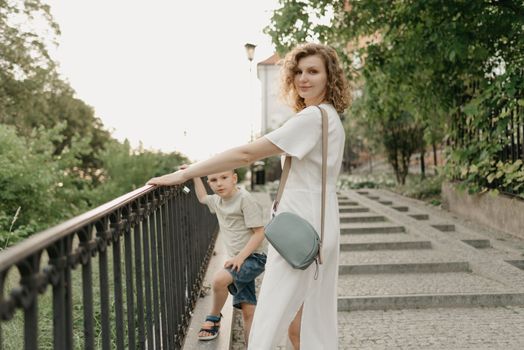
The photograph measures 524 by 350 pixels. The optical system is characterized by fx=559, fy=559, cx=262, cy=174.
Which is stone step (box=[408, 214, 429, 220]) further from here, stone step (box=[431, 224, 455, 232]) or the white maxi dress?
the white maxi dress

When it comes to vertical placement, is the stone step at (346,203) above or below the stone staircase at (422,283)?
above

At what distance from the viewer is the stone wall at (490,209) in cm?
884

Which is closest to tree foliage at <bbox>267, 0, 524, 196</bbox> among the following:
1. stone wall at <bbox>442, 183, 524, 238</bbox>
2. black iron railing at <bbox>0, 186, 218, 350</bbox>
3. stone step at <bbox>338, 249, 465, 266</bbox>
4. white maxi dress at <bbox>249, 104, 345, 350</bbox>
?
stone wall at <bbox>442, 183, 524, 238</bbox>

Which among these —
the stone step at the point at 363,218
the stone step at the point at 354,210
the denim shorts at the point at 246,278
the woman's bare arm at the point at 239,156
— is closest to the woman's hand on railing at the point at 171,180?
the woman's bare arm at the point at 239,156

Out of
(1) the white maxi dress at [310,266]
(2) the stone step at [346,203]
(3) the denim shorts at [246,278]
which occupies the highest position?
(1) the white maxi dress at [310,266]

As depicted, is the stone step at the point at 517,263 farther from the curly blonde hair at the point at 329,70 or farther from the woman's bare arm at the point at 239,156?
the woman's bare arm at the point at 239,156

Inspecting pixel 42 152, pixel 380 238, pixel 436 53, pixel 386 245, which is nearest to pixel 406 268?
pixel 386 245

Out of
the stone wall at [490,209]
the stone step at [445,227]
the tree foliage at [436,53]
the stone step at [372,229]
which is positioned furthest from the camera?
the stone step at [445,227]

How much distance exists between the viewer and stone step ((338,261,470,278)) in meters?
6.33

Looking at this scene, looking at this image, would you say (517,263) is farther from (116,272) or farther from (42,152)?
(42,152)

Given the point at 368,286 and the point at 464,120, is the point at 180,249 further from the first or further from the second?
the point at 464,120

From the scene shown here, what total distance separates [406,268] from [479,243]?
211cm

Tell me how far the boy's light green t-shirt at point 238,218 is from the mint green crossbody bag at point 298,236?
1.08 metres

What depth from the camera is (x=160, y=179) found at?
296 cm
